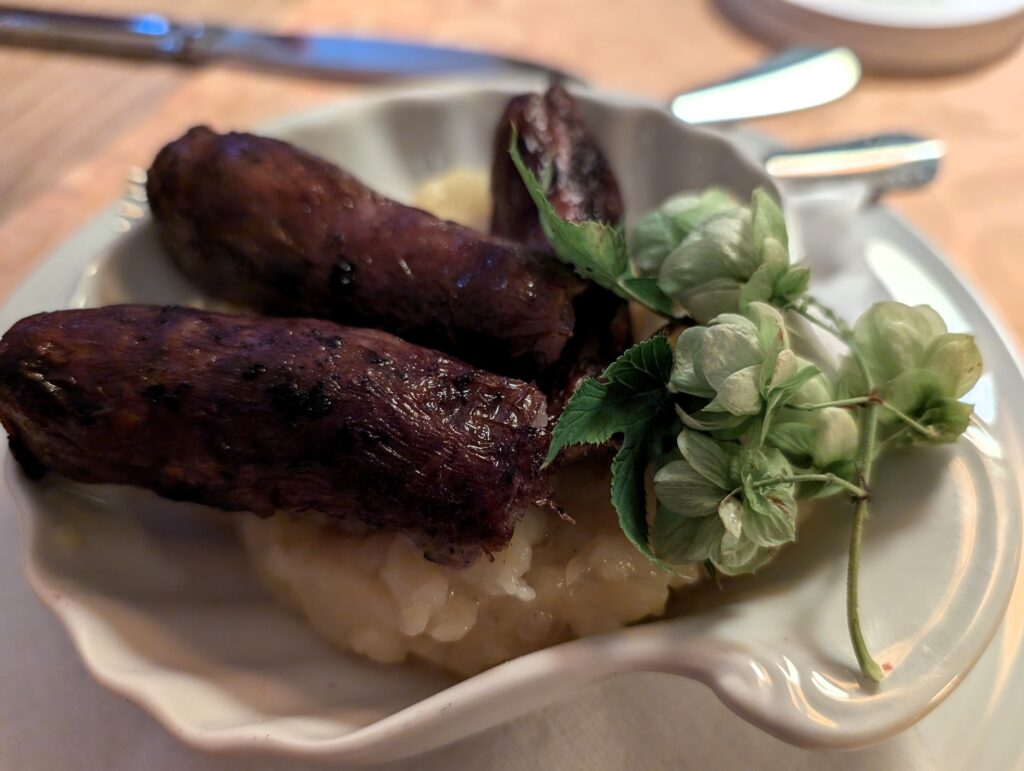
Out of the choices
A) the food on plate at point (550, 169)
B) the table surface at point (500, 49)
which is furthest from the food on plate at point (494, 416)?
the table surface at point (500, 49)

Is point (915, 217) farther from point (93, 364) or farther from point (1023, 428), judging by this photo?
point (93, 364)

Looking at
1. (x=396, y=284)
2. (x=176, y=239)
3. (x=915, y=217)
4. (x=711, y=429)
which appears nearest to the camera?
(x=711, y=429)

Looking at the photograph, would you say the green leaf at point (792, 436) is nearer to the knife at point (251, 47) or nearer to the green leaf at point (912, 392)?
the green leaf at point (912, 392)

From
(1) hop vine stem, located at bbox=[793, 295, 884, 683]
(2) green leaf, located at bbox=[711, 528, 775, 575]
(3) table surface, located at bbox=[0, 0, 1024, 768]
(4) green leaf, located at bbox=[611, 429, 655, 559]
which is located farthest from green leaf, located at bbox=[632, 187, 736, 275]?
(3) table surface, located at bbox=[0, 0, 1024, 768]

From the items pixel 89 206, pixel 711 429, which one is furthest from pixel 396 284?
pixel 89 206

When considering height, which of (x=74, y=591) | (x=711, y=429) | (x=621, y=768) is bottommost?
(x=621, y=768)

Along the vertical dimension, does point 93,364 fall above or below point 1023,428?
above

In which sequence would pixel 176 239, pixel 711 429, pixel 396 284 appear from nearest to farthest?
pixel 711 429 < pixel 396 284 < pixel 176 239

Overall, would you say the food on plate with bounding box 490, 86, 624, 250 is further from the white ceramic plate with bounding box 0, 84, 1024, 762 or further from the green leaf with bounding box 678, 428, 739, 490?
the green leaf with bounding box 678, 428, 739, 490
